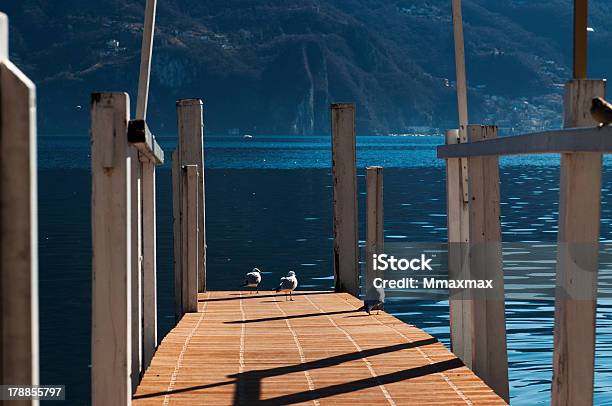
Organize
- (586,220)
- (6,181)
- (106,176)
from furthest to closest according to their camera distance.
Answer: (106,176)
(586,220)
(6,181)

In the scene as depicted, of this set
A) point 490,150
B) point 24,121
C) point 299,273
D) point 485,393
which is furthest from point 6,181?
point 299,273

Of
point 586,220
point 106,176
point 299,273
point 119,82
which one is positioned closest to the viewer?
point 586,220

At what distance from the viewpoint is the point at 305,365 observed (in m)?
7.52

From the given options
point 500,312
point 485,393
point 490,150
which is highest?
point 490,150

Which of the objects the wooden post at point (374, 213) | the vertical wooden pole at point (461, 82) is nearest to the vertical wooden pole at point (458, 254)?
the vertical wooden pole at point (461, 82)

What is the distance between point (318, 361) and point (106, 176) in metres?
3.44

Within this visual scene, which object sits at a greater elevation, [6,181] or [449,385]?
[6,181]

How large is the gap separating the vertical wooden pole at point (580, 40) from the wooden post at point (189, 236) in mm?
6217

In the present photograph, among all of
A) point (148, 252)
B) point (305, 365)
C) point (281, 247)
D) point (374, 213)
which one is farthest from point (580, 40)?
point (281, 247)

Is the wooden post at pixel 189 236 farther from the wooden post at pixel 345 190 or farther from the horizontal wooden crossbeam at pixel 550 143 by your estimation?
the horizontal wooden crossbeam at pixel 550 143

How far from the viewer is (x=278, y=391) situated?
21.6 feet

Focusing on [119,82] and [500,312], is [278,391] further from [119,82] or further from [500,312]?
[119,82]

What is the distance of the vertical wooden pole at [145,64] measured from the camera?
283 inches

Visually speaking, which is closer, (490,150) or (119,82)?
(490,150)
